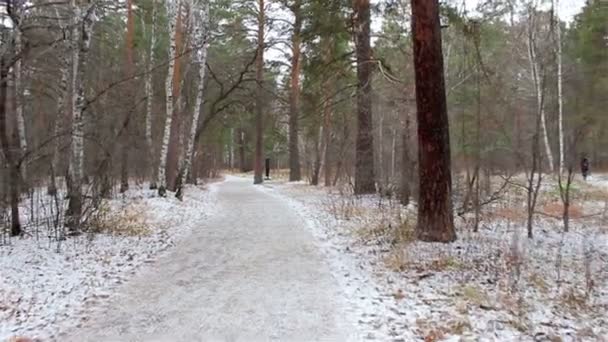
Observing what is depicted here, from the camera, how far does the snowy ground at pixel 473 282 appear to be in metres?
4.62

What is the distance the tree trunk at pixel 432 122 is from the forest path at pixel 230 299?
1929 mm

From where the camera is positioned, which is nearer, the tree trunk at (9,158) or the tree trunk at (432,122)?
the tree trunk at (432,122)

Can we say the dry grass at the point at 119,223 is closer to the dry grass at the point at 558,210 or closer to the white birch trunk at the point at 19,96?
the white birch trunk at the point at 19,96

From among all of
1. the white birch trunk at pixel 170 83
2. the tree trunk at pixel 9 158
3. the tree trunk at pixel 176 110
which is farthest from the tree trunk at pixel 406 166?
the tree trunk at pixel 9 158

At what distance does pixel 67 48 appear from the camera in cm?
977

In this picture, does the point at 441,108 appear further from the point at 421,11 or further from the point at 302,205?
the point at 302,205

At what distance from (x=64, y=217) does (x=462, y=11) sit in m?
8.58

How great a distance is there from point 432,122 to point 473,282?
2705mm

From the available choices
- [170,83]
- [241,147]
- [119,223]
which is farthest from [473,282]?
[241,147]

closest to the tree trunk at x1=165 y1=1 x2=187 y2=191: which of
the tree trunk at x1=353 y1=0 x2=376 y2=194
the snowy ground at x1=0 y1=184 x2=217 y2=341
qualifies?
the tree trunk at x1=353 y1=0 x2=376 y2=194

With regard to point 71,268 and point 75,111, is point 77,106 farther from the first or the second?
point 71,268

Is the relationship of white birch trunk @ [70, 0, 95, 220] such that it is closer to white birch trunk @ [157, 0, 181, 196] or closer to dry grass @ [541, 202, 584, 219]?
white birch trunk @ [157, 0, 181, 196]

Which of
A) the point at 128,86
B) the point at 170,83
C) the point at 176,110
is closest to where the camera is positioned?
the point at 170,83

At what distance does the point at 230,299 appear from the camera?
5.54 metres
